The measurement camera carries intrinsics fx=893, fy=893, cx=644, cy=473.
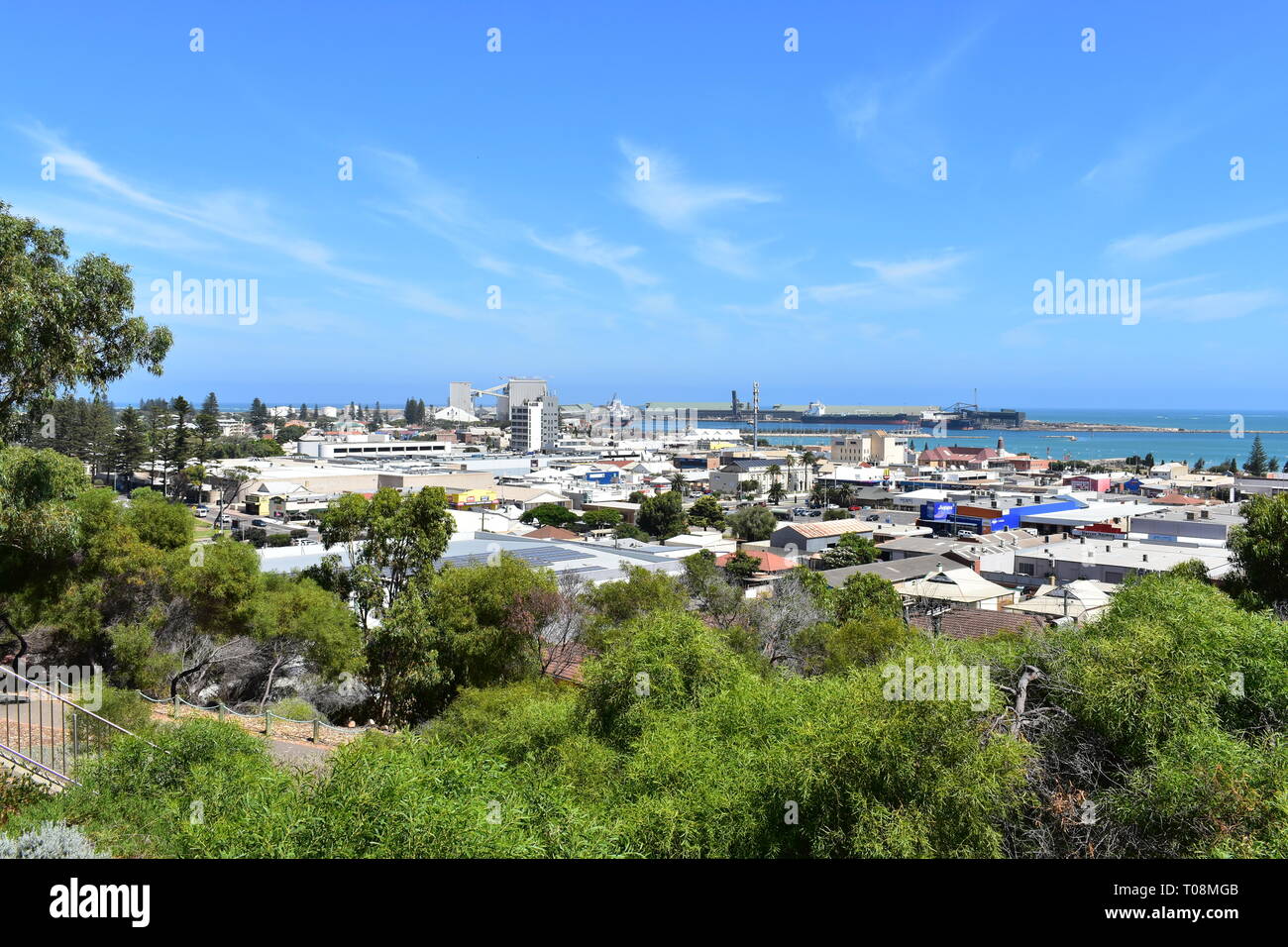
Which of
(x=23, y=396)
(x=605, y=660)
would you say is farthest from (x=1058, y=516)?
(x=23, y=396)

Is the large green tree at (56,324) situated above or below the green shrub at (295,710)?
above

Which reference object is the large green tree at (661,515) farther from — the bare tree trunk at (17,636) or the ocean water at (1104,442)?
the ocean water at (1104,442)

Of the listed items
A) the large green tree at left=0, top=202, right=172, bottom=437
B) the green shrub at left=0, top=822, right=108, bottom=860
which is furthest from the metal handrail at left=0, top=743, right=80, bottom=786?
the large green tree at left=0, top=202, right=172, bottom=437

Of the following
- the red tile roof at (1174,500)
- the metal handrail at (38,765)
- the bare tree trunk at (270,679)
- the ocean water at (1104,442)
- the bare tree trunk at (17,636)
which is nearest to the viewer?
the metal handrail at (38,765)

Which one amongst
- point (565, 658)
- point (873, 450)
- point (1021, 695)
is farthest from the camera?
point (873, 450)

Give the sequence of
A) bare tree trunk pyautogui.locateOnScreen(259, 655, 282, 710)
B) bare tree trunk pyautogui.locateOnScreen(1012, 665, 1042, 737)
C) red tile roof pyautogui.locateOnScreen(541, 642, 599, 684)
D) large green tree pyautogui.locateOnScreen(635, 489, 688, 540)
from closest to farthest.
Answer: bare tree trunk pyautogui.locateOnScreen(1012, 665, 1042, 737) < bare tree trunk pyautogui.locateOnScreen(259, 655, 282, 710) < red tile roof pyautogui.locateOnScreen(541, 642, 599, 684) < large green tree pyautogui.locateOnScreen(635, 489, 688, 540)

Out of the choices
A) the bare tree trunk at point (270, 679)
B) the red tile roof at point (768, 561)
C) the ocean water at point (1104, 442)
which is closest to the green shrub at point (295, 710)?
the bare tree trunk at point (270, 679)

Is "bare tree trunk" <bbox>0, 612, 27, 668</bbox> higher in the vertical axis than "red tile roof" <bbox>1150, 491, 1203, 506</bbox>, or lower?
higher

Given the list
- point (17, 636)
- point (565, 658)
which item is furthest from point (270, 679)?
point (565, 658)

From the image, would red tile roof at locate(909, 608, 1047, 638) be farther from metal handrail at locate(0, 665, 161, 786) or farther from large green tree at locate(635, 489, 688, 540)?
large green tree at locate(635, 489, 688, 540)

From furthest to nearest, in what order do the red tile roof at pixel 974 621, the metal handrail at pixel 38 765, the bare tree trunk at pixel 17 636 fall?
the red tile roof at pixel 974 621, the bare tree trunk at pixel 17 636, the metal handrail at pixel 38 765

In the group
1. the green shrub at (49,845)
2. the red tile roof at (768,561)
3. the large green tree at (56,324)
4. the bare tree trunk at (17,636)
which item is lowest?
the red tile roof at (768,561)

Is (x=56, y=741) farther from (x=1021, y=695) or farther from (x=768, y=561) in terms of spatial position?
(x=768, y=561)
